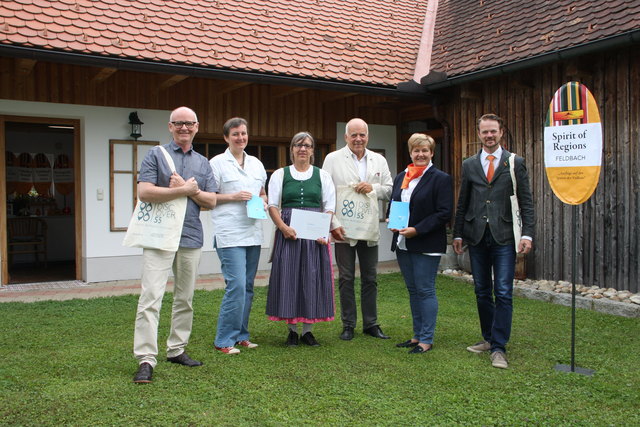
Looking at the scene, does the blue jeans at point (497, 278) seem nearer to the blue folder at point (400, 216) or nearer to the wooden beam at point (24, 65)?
the blue folder at point (400, 216)

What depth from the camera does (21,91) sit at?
7.48 metres

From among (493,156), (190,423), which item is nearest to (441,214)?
(493,156)

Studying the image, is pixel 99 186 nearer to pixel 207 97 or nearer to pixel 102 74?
pixel 102 74

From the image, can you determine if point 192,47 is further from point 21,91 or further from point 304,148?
point 304,148

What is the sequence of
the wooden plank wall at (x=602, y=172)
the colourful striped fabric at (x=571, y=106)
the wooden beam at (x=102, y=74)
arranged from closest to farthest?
the colourful striped fabric at (x=571, y=106) → the wooden plank wall at (x=602, y=172) → the wooden beam at (x=102, y=74)

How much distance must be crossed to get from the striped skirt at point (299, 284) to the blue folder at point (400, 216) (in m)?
0.64

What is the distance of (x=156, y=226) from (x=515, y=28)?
672 centimetres

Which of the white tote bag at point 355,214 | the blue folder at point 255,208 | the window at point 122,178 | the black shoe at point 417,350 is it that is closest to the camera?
the blue folder at point 255,208

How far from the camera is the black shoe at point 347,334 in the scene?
16.5 feet

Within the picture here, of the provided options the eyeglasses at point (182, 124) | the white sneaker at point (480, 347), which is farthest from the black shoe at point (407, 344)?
the eyeglasses at point (182, 124)

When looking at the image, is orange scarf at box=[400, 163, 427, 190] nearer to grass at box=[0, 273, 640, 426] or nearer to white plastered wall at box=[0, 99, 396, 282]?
grass at box=[0, 273, 640, 426]

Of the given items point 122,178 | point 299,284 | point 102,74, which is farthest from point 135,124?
point 299,284

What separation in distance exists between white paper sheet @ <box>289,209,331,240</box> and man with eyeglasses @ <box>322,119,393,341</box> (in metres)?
0.28

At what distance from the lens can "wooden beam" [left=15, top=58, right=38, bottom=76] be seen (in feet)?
22.3
